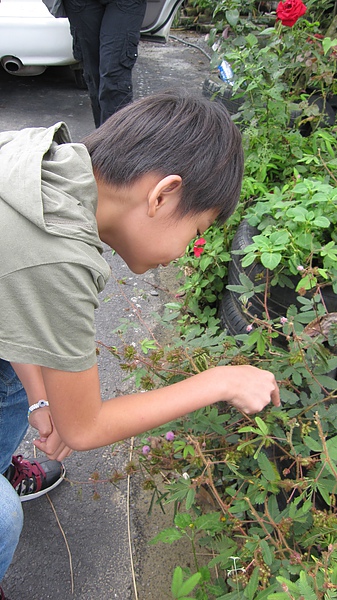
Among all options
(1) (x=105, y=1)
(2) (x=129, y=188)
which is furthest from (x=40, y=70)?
(2) (x=129, y=188)

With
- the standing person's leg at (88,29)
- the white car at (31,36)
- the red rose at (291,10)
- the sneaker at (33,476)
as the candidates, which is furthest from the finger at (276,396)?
the white car at (31,36)

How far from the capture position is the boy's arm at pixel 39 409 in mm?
1533

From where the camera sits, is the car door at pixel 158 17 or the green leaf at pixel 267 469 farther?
the car door at pixel 158 17

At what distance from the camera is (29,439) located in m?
2.15

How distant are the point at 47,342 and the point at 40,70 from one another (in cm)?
491

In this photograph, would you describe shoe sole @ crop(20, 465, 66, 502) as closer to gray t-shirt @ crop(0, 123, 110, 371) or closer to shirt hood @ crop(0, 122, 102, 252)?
gray t-shirt @ crop(0, 123, 110, 371)

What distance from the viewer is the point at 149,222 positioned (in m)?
1.30

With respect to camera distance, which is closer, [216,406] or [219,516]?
[219,516]

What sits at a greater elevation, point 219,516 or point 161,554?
point 219,516

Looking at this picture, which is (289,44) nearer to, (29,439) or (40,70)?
(29,439)

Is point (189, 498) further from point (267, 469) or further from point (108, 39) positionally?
point (108, 39)

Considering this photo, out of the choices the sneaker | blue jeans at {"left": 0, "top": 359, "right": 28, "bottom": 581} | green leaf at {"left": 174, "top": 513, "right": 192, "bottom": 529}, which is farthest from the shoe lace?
green leaf at {"left": 174, "top": 513, "right": 192, "bottom": 529}

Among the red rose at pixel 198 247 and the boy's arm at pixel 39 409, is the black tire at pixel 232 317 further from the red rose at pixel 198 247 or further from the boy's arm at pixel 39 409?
the boy's arm at pixel 39 409

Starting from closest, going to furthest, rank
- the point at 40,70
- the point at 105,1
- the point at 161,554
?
the point at 161,554 → the point at 105,1 → the point at 40,70
